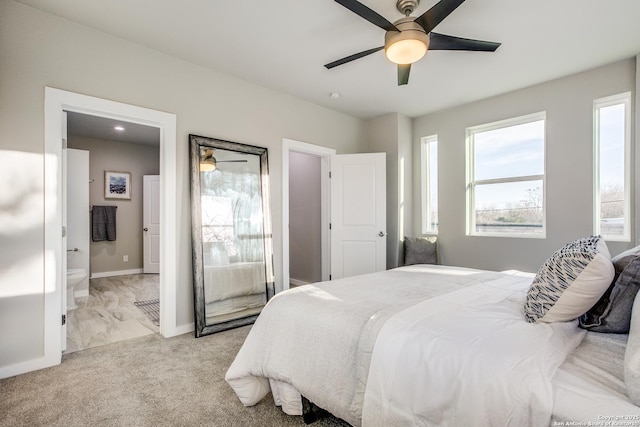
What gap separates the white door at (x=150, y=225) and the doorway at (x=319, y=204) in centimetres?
302

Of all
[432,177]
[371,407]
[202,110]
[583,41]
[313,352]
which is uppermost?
[583,41]

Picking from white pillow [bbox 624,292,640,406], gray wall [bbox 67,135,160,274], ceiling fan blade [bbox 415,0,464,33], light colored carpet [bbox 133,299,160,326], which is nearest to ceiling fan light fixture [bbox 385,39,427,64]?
ceiling fan blade [bbox 415,0,464,33]

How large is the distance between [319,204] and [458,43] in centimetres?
317

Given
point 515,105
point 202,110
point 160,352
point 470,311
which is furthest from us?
point 515,105

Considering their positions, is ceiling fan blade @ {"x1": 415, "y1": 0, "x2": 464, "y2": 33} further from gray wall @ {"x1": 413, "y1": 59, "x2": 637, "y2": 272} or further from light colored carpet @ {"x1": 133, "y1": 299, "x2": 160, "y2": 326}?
light colored carpet @ {"x1": 133, "y1": 299, "x2": 160, "y2": 326}

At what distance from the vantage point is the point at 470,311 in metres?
1.48

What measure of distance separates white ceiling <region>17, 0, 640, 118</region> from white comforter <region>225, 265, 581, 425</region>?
78.7 inches

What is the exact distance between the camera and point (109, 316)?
12.2ft

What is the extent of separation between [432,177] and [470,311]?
3.56 meters

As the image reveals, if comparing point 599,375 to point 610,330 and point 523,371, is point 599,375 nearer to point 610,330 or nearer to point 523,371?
point 523,371

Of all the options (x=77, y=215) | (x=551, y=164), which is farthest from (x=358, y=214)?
(x=77, y=215)

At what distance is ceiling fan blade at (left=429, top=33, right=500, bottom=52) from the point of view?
85.4 inches

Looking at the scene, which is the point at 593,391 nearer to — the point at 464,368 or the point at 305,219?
the point at 464,368

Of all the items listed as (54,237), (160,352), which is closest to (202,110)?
(54,237)
